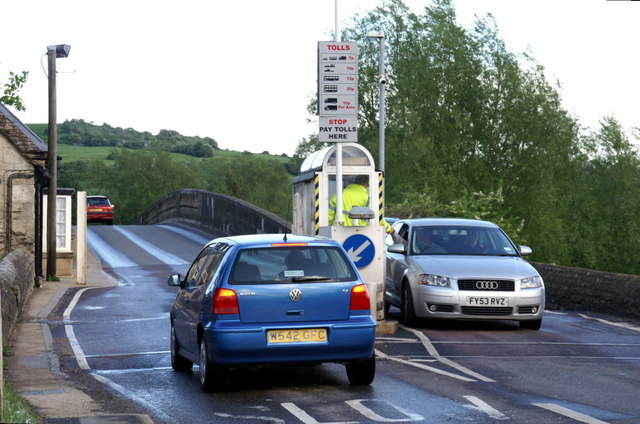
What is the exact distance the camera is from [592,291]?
798 inches

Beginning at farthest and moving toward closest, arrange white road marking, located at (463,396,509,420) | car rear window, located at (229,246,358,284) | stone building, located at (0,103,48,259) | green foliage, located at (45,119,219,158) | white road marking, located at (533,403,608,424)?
green foliage, located at (45,119,219,158), stone building, located at (0,103,48,259), car rear window, located at (229,246,358,284), white road marking, located at (463,396,509,420), white road marking, located at (533,403,608,424)

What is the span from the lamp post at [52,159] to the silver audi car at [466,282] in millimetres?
13903

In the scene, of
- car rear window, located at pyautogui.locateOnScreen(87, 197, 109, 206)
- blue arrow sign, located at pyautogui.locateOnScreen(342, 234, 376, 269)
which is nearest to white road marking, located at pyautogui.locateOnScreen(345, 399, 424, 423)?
blue arrow sign, located at pyautogui.locateOnScreen(342, 234, 376, 269)

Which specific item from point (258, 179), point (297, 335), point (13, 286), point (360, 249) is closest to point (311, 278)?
point (297, 335)

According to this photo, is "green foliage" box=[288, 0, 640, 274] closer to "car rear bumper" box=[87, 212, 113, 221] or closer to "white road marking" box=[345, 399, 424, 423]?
"car rear bumper" box=[87, 212, 113, 221]

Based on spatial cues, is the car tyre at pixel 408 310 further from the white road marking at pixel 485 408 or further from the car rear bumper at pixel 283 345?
the white road marking at pixel 485 408

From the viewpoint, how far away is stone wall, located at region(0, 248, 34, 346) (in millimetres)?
14754

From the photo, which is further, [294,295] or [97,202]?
[97,202]

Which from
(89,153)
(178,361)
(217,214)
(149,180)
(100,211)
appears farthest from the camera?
(89,153)

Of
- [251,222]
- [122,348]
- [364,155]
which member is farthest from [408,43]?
[122,348]

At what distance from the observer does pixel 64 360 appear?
41.5ft

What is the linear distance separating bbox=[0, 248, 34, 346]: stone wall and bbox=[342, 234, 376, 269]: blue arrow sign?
475 cm

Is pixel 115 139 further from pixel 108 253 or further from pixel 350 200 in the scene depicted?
pixel 350 200

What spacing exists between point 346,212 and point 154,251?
2287 cm
